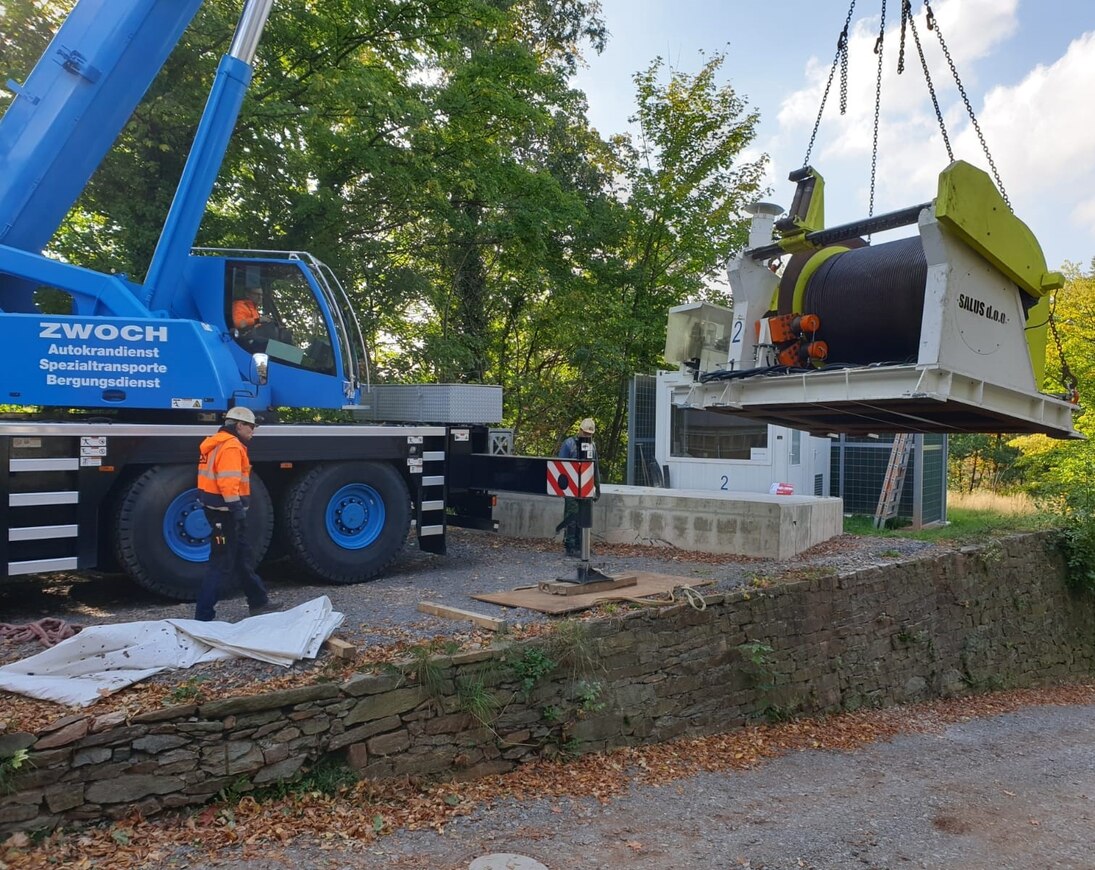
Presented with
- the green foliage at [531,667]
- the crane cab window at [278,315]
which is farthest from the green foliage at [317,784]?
the crane cab window at [278,315]

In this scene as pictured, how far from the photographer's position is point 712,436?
1417cm

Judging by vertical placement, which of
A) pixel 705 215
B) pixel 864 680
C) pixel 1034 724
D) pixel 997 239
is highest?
pixel 705 215

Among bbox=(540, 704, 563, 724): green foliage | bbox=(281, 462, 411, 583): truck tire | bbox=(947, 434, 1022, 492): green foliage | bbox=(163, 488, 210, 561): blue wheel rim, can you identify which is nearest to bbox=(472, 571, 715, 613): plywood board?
bbox=(540, 704, 563, 724): green foliage

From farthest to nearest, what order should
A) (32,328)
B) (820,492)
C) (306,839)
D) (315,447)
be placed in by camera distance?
(820,492) → (315,447) → (32,328) → (306,839)

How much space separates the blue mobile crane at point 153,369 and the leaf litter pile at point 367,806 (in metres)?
2.94

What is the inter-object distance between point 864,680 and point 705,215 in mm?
12769

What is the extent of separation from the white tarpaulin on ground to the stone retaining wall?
0.38 meters

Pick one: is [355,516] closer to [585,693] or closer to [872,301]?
[585,693]

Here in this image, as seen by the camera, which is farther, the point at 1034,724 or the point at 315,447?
the point at 1034,724

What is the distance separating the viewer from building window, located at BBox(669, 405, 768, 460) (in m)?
13.8

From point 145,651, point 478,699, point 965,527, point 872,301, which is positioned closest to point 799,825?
point 478,699

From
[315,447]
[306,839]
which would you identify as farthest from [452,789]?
[315,447]

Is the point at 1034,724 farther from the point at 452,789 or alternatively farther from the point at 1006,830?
the point at 452,789

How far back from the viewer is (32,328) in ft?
21.9
